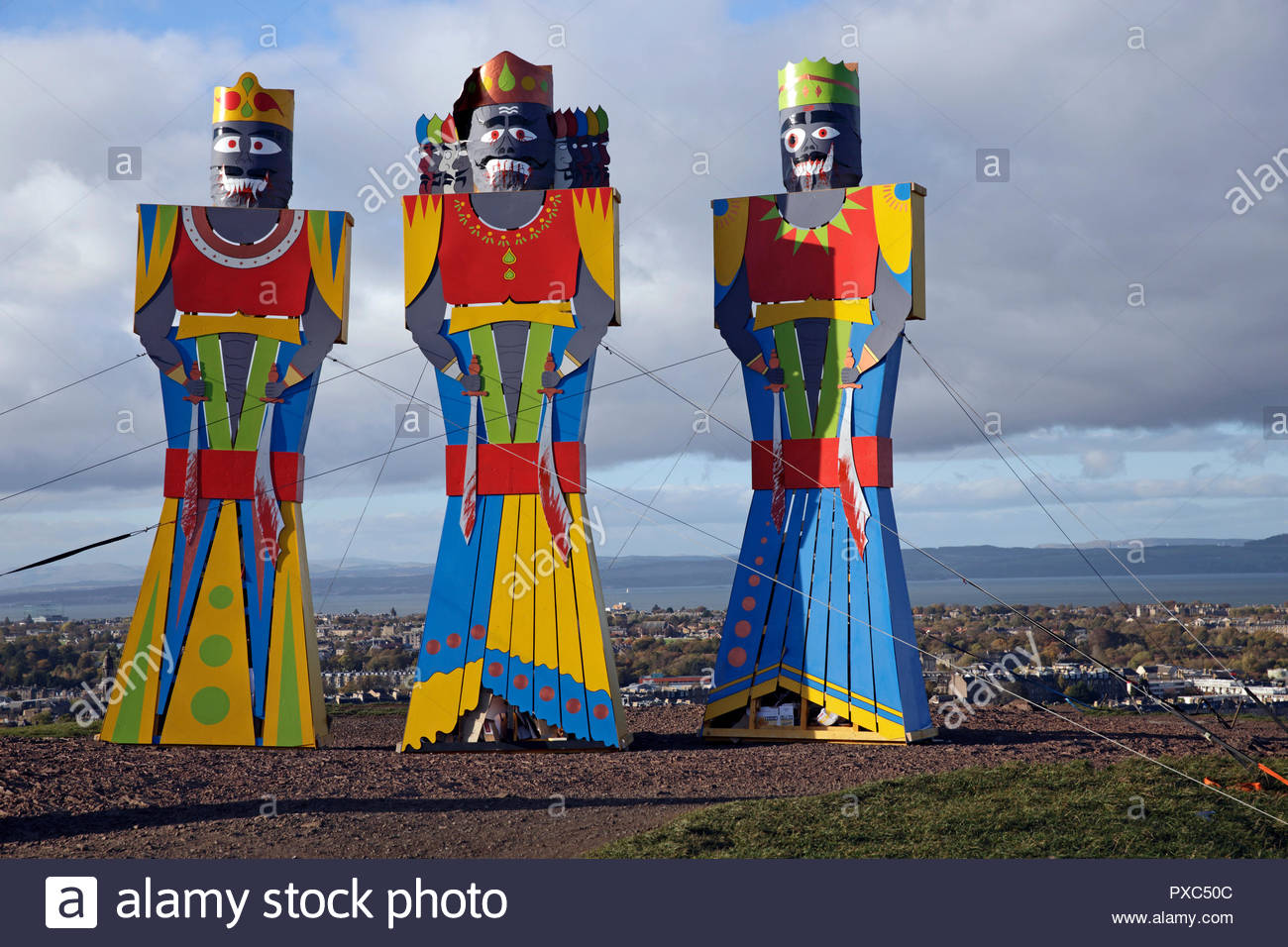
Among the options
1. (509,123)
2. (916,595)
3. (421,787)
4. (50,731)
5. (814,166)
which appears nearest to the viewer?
(421,787)

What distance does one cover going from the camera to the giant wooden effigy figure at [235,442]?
12.1 m

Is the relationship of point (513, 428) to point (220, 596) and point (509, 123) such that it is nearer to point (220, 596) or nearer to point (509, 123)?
point (509, 123)

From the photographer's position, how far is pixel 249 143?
1258 cm

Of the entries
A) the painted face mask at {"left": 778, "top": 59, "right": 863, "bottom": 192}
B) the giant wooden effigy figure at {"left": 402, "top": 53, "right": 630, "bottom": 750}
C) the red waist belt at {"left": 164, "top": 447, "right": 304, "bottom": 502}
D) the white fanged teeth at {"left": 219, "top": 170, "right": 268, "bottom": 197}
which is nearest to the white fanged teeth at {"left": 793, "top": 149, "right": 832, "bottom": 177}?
the painted face mask at {"left": 778, "top": 59, "right": 863, "bottom": 192}

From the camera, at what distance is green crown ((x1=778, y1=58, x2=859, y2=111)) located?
1224 centimetres

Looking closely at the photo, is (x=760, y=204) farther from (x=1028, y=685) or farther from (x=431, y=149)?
(x=1028, y=685)

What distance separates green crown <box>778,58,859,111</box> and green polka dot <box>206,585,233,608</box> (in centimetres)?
748

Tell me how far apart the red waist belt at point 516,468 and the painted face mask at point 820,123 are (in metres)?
3.66

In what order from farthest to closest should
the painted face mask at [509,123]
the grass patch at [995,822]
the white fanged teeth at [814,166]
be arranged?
the white fanged teeth at [814,166] < the painted face mask at [509,123] < the grass patch at [995,822]

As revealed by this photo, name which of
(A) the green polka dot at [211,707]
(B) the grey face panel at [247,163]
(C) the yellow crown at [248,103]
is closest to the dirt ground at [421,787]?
(A) the green polka dot at [211,707]

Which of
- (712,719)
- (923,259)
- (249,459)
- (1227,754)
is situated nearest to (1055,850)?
(1227,754)

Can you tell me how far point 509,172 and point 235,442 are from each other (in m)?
3.87

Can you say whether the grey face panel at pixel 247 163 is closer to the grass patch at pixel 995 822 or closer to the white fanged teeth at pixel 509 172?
the white fanged teeth at pixel 509 172

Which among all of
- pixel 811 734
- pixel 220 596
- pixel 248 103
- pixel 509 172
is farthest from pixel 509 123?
pixel 811 734
